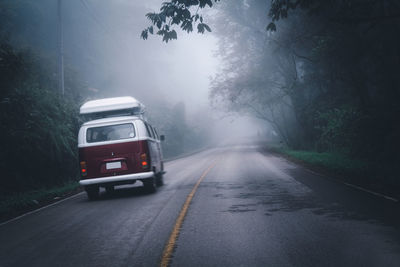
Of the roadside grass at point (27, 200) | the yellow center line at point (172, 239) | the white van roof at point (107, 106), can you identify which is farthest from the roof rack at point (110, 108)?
the yellow center line at point (172, 239)

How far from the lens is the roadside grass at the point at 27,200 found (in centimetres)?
1029

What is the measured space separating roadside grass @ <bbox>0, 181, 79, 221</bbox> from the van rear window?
2.68m

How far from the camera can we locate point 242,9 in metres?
28.8

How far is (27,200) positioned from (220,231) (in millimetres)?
7706

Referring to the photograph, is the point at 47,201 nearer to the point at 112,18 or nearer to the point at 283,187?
the point at 283,187

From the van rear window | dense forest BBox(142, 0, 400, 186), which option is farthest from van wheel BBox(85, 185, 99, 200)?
dense forest BBox(142, 0, 400, 186)

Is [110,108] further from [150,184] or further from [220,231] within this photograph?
[220,231]

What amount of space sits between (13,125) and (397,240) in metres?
12.0

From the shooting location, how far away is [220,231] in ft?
20.9

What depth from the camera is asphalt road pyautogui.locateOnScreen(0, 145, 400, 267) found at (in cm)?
494

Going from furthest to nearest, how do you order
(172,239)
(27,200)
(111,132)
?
(27,200)
(111,132)
(172,239)

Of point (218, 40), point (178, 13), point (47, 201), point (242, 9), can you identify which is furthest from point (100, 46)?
point (178, 13)

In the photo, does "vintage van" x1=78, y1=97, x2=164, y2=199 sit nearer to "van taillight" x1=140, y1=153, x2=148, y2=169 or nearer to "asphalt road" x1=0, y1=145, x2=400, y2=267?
"van taillight" x1=140, y1=153, x2=148, y2=169

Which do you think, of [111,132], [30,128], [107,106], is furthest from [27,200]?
[107,106]
